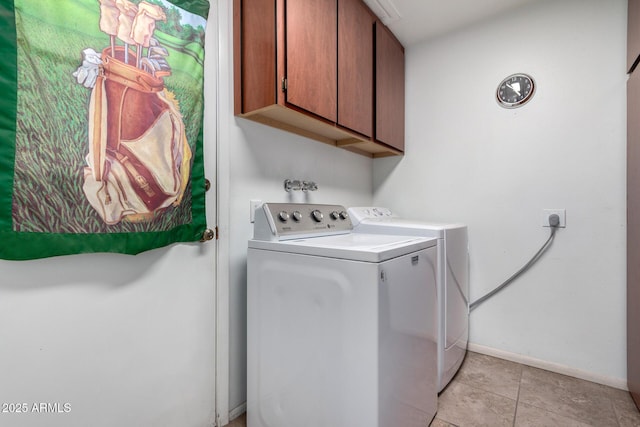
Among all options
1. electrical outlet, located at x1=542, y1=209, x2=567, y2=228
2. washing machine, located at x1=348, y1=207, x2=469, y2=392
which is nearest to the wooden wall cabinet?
washing machine, located at x1=348, y1=207, x2=469, y2=392

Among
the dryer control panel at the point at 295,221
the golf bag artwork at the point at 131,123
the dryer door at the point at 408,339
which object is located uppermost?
the golf bag artwork at the point at 131,123

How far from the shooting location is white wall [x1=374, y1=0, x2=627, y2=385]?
1654 mm

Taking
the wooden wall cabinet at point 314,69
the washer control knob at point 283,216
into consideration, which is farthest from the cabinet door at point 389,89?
the washer control knob at point 283,216

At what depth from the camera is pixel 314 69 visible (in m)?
1.45

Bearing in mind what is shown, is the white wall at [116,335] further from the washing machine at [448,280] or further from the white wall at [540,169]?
the white wall at [540,169]

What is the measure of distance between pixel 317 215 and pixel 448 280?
2.64 ft

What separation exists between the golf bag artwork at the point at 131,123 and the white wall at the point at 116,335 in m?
0.18

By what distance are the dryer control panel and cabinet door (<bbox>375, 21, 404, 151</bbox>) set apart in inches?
29.0

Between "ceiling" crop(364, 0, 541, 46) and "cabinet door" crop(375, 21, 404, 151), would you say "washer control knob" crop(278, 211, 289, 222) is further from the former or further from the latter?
"ceiling" crop(364, 0, 541, 46)

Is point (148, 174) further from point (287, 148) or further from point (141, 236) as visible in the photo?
point (287, 148)

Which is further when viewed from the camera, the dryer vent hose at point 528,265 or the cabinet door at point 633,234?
the dryer vent hose at point 528,265

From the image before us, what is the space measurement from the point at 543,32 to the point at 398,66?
3.00 ft

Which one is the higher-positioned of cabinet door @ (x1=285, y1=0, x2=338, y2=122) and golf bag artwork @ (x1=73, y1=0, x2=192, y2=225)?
cabinet door @ (x1=285, y1=0, x2=338, y2=122)

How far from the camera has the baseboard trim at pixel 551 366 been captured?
163 centimetres
